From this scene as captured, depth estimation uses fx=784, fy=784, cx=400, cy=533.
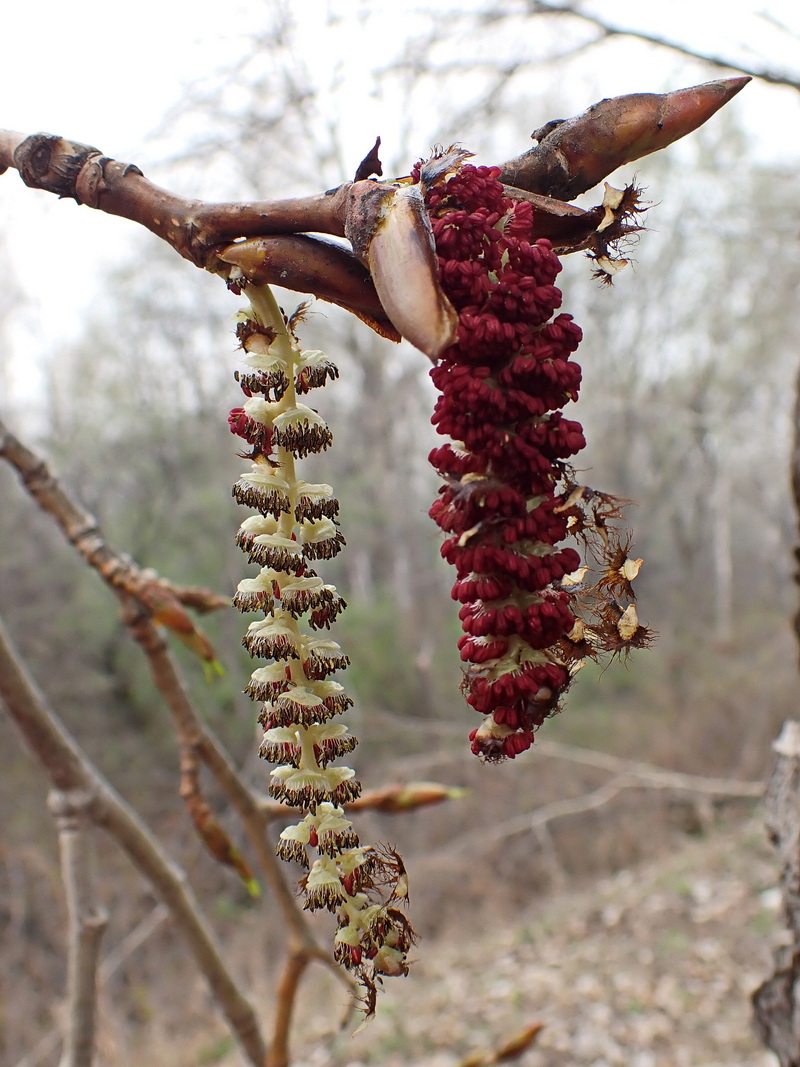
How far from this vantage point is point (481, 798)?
8.39m

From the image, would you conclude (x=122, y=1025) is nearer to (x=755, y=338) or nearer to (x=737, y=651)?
(x=737, y=651)

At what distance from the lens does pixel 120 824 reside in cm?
120

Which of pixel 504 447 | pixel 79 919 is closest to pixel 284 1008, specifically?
pixel 79 919

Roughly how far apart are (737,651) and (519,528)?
1347 centimetres

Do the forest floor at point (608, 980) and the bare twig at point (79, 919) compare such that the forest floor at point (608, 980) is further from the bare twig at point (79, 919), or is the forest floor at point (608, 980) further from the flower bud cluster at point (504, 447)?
the flower bud cluster at point (504, 447)

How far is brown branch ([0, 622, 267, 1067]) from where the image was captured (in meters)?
1.09

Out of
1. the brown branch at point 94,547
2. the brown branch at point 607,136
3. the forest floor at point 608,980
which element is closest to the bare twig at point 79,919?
the brown branch at point 94,547

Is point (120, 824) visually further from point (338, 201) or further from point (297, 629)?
point (338, 201)

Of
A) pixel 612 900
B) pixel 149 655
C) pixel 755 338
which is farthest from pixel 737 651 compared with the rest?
pixel 149 655

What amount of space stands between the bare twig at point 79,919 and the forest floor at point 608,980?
2.70 m

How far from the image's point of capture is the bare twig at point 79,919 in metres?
1.14

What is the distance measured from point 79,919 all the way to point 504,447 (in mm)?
1063

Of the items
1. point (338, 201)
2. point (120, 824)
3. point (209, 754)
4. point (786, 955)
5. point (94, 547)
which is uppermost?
point (338, 201)

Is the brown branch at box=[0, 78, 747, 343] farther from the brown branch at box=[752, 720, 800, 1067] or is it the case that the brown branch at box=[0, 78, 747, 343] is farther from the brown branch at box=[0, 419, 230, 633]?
the brown branch at box=[752, 720, 800, 1067]
